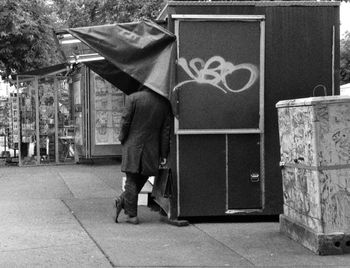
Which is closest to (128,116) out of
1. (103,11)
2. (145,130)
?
(145,130)

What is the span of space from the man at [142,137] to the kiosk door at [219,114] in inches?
7.8

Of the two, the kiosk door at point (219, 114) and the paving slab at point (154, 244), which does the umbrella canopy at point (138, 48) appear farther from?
the paving slab at point (154, 244)

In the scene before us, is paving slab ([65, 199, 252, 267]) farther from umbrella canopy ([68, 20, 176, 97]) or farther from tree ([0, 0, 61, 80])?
tree ([0, 0, 61, 80])

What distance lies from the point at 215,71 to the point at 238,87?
0.36 m

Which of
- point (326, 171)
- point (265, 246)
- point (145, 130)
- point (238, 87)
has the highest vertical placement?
point (238, 87)

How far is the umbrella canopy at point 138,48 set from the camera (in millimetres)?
7242

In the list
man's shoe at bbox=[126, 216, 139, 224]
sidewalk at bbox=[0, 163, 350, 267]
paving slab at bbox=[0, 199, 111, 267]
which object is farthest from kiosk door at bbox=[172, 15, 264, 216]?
paving slab at bbox=[0, 199, 111, 267]

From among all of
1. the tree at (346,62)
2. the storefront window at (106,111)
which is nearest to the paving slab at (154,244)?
the storefront window at (106,111)

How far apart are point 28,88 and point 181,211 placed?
9307mm

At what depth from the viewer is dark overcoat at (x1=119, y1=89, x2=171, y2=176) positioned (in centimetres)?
730

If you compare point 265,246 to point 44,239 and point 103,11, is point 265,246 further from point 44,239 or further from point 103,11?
point 103,11

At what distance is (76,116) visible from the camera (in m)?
15.6

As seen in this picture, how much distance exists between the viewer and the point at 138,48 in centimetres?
729

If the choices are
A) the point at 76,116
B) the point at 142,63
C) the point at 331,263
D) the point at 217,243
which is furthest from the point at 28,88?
the point at 331,263
